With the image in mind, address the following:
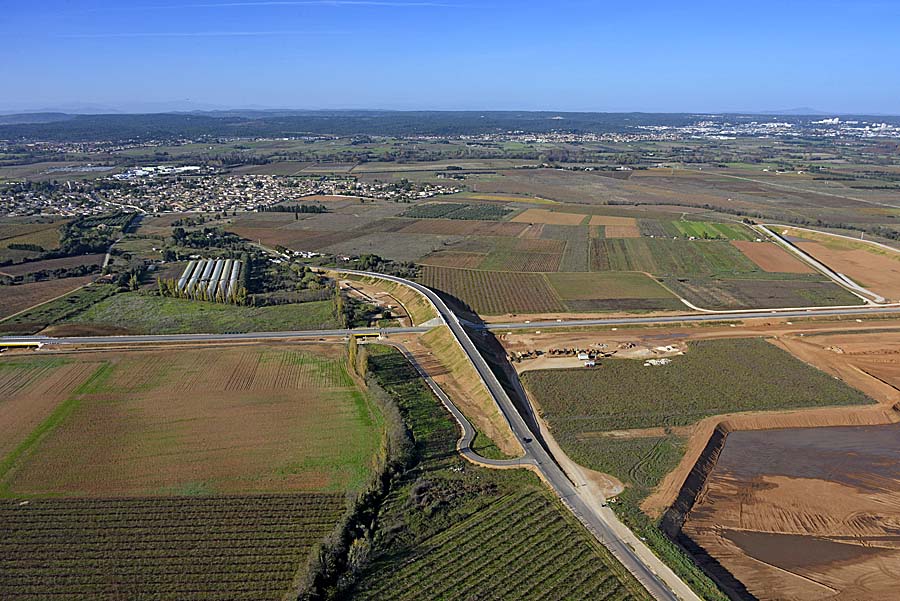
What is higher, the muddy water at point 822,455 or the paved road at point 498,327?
the paved road at point 498,327

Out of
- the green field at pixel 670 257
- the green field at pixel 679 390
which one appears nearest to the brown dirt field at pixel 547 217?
the green field at pixel 670 257

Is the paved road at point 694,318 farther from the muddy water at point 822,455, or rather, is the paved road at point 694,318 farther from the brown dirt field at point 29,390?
the brown dirt field at point 29,390

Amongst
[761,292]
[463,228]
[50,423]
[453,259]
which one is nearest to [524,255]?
[453,259]

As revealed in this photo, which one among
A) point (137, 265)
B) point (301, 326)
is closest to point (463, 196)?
point (137, 265)

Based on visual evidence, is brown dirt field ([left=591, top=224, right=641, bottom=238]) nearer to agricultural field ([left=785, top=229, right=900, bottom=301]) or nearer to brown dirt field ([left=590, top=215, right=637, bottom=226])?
brown dirt field ([left=590, top=215, right=637, bottom=226])

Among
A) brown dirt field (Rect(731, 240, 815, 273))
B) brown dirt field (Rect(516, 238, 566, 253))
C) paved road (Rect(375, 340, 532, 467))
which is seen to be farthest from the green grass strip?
brown dirt field (Rect(731, 240, 815, 273))

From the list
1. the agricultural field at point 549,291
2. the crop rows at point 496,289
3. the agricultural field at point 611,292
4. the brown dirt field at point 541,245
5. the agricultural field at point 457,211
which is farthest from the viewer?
the agricultural field at point 457,211

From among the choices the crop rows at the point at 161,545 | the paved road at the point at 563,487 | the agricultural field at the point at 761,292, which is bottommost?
the crop rows at the point at 161,545

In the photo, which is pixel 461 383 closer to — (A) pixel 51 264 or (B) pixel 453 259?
(B) pixel 453 259
